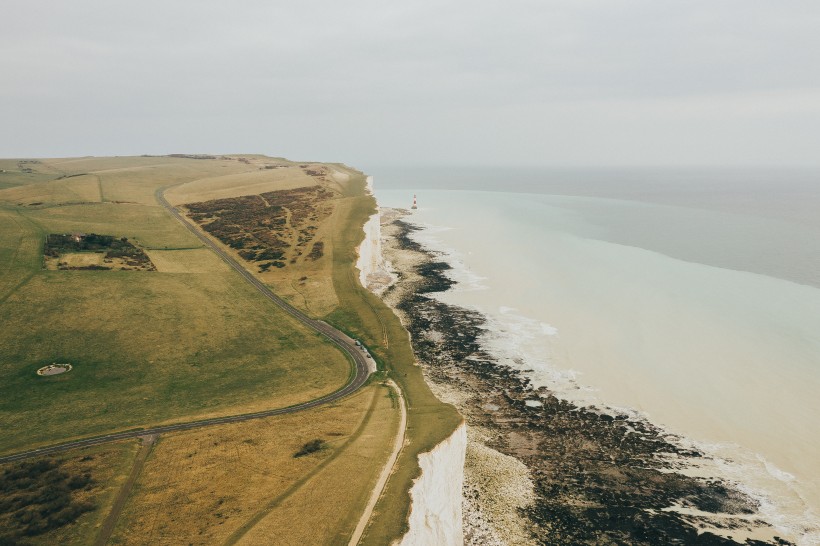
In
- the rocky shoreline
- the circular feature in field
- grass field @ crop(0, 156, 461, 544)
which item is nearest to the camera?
grass field @ crop(0, 156, 461, 544)

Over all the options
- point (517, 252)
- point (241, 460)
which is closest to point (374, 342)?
point (241, 460)

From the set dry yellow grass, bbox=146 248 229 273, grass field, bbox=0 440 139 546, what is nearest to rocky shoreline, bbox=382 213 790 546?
grass field, bbox=0 440 139 546

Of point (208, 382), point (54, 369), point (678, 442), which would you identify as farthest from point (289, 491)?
point (678, 442)

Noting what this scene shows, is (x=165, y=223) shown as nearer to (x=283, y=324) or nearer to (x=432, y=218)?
(x=283, y=324)

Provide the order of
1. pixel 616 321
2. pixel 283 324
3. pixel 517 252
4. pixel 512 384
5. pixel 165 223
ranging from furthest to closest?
Answer: pixel 517 252, pixel 165 223, pixel 616 321, pixel 283 324, pixel 512 384

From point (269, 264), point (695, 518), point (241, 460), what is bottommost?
point (695, 518)

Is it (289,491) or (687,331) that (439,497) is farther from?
(687,331)

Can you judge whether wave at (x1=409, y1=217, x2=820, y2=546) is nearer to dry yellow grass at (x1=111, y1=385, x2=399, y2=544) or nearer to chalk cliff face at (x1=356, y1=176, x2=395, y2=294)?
chalk cliff face at (x1=356, y1=176, x2=395, y2=294)
